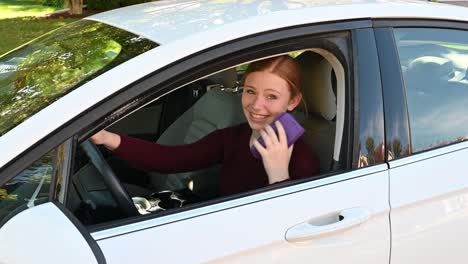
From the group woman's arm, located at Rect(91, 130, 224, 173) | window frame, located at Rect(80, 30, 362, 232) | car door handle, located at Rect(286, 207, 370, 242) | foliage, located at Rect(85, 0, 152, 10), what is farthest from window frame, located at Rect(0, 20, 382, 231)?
foliage, located at Rect(85, 0, 152, 10)

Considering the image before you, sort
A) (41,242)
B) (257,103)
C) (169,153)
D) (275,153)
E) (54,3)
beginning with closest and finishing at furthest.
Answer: (41,242)
(275,153)
(257,103)
(169,153)
(54,3)

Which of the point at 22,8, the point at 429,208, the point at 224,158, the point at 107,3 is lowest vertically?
the point at 429,208

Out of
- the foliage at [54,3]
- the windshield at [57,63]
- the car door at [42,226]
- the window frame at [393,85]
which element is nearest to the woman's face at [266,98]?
the window frame at [393,85]

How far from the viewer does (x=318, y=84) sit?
7.89 feet

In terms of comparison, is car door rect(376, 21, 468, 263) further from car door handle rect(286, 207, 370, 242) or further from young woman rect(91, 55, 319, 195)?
young woman rect(91, 55, 319, 195)

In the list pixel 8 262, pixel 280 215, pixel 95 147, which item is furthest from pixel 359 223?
pixel 8 262

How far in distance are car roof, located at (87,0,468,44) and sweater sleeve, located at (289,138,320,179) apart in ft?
1.66

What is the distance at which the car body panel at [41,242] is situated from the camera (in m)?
1.50

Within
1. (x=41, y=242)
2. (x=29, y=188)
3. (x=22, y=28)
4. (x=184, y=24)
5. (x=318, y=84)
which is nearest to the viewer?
(x=41, y=242)

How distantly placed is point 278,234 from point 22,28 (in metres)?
10.9

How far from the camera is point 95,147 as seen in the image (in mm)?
2035

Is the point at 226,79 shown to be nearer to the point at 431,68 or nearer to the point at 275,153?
the point at 275,153

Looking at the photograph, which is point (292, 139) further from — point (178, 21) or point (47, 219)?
point (47, 219)

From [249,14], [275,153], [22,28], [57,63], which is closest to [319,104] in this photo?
[275,153]
